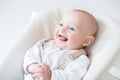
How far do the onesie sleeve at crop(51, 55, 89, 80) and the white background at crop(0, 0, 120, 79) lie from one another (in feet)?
2.05

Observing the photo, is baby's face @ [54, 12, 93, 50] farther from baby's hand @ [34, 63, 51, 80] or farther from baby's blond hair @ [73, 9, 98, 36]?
baby's hand @ [34, 63, 51, 80]

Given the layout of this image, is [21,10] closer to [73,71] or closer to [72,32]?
[72,32]

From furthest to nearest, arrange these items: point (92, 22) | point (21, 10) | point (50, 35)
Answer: point (21, 10)
point (50, 35)
point (92, 22)

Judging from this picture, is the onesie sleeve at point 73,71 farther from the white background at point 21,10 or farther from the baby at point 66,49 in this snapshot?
the white background at point 21,10

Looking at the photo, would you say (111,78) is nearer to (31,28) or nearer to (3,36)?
(31,28)

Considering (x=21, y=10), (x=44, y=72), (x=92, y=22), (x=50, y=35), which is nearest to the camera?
(x=44, y=72)

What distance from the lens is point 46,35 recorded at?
50.8 inches

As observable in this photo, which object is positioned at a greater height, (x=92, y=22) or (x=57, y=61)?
(x=92, y=22)

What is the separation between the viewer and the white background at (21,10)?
168 centimetres

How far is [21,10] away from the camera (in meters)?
1.85

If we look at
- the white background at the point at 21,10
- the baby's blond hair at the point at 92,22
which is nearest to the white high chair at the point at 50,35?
the baby's blond hair at the point at 92,22

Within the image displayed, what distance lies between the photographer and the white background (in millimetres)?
1684

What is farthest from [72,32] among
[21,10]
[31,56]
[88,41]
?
[21,10]

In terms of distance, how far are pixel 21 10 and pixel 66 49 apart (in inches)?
29.8
